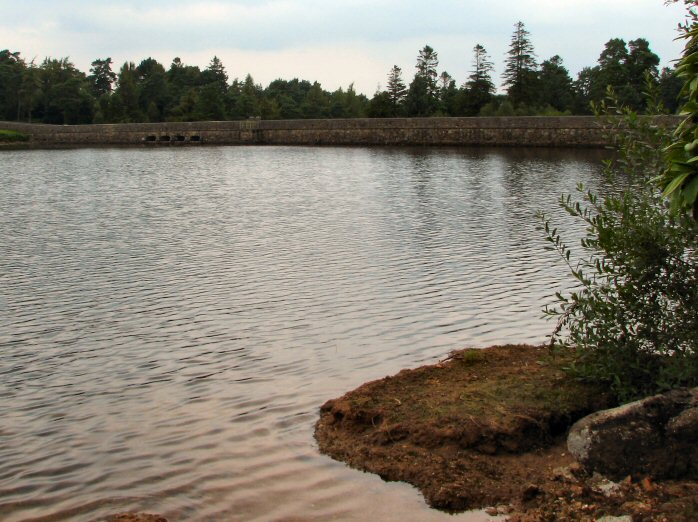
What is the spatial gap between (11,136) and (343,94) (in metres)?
69.0

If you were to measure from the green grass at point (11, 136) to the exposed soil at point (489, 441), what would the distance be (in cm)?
7779

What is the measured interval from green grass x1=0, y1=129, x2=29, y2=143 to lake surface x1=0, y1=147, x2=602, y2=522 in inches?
2275

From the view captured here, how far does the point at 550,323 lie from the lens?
10.3 metres

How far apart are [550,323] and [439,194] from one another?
55.4ft

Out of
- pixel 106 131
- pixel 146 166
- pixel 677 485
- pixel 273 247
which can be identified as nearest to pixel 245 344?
pixel 677 485

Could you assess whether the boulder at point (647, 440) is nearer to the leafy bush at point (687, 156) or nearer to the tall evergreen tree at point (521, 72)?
the leafy bush at point (687, 156)

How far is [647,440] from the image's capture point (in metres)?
5.34

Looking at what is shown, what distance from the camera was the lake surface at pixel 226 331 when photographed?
5.89 m

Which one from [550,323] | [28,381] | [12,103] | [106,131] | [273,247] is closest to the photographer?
[28,381]

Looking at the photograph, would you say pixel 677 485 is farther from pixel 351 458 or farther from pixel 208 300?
pixel 208 300

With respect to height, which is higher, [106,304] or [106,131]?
[106,131]

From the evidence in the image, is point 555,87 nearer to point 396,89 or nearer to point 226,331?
point 396,89

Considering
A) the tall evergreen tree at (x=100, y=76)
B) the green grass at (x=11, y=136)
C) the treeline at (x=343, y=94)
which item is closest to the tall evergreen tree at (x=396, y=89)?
the treeline at (x=343, y=94)

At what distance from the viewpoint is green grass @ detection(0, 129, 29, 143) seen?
75.6 meters
